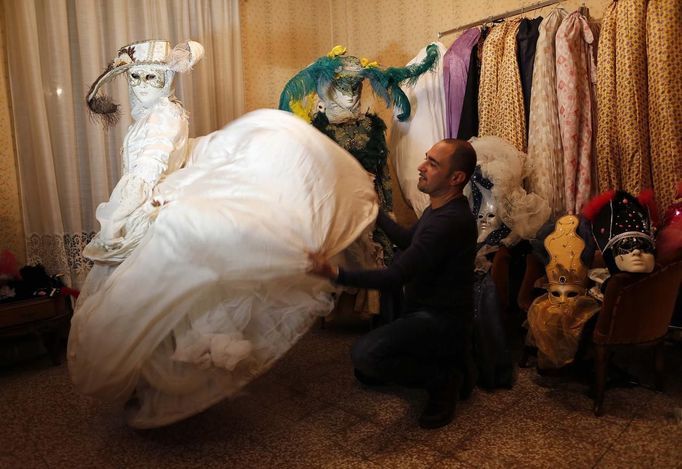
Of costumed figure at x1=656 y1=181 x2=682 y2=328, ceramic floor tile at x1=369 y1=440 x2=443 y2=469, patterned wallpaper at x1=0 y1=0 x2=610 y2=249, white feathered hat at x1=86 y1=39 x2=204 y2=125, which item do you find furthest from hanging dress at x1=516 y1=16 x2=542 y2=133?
ceramic floor tile at x1=369 y1=440 x2=443 y2=469

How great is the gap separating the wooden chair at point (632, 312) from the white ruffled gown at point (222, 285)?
3.19ft

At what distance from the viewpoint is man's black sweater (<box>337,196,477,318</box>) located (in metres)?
1.65

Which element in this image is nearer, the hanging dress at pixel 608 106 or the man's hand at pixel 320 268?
the man's hand at pixel 320 268

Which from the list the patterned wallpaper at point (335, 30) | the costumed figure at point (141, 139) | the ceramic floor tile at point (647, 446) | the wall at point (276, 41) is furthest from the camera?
the wall at point (276, 41)

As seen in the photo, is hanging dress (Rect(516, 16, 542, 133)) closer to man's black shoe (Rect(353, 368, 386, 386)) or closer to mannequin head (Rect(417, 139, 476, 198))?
mannequin head (Rect(417, 139, 476, 198))

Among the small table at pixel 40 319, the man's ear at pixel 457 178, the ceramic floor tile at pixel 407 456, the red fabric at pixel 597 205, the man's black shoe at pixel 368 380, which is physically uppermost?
the man's ear at pixel 457 178

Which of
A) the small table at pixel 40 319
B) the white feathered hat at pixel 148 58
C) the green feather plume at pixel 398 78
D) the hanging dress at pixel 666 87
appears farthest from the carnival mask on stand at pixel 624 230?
the small table at pixel 40 319

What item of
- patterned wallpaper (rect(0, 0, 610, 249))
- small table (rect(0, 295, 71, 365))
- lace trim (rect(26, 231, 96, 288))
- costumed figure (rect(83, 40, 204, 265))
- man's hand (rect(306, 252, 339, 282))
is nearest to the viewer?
man's hand (rect(306, 252, 339, 282))

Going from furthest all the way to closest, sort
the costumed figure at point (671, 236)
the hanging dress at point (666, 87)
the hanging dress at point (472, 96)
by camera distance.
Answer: the hanging dress at point (472, 96) → the hanging dress at point (666, 87) → the costumed figure at point (671, 236)

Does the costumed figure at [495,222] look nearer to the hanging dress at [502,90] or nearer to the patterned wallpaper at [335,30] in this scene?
the hanging dress at [502,90]

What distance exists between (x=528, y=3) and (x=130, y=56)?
7.71 feet

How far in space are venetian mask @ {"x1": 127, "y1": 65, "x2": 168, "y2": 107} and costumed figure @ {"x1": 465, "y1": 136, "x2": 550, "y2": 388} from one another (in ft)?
5.26

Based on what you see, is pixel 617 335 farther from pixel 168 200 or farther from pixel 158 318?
pixel 168 200

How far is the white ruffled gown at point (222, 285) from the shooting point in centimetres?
151
